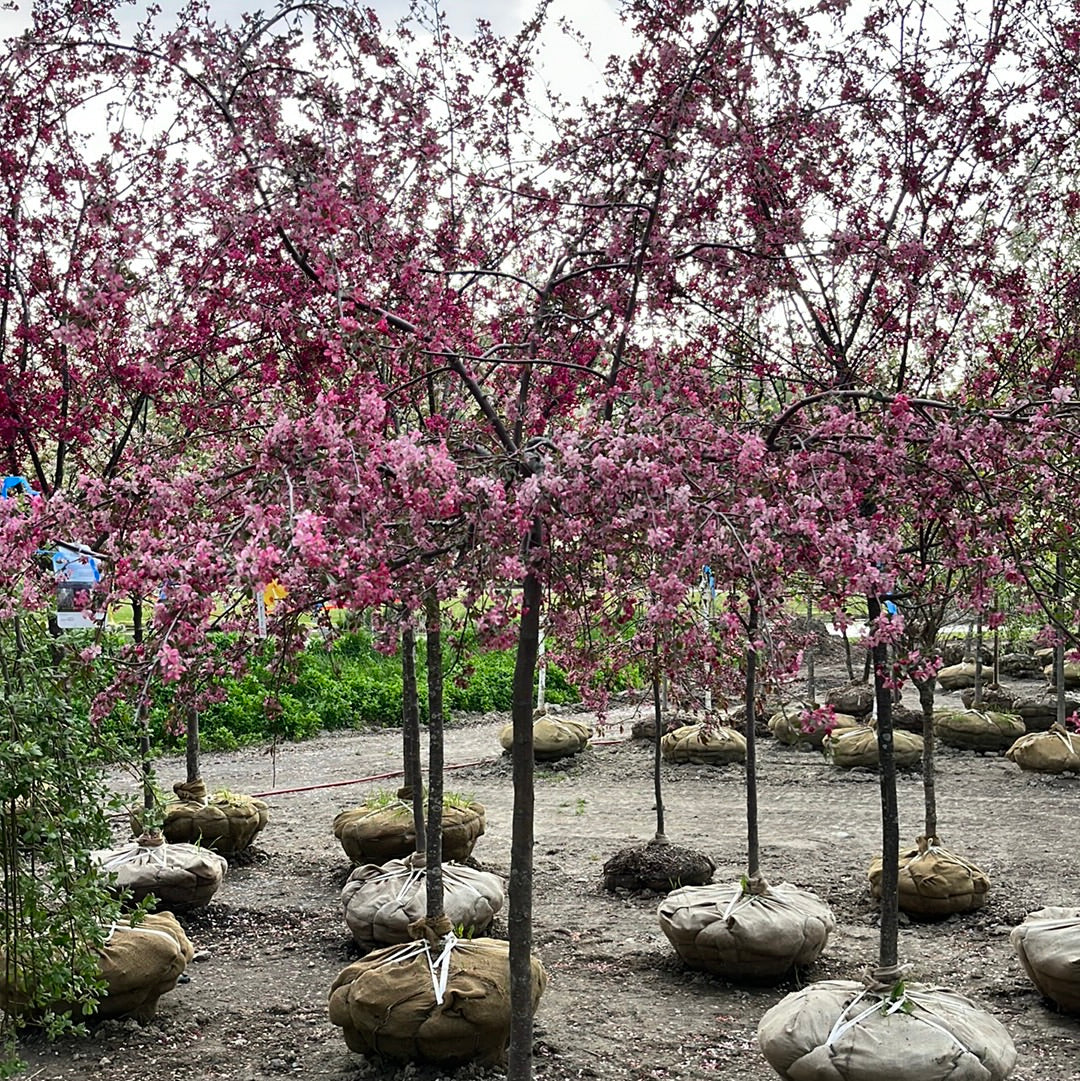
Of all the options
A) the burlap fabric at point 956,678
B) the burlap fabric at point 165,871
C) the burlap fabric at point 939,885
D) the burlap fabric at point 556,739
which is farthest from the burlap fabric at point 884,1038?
the burlap fabric at point 956,678

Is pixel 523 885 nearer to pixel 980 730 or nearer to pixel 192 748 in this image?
pixel 192 748

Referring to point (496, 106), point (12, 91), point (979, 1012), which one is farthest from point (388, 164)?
point (979, 1012)

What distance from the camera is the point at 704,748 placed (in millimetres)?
12148

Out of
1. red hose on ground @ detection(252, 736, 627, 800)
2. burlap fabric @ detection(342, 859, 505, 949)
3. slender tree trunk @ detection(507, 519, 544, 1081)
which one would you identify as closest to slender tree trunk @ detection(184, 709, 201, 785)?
burlap fabric @ detection(342, 859, 505, 949)

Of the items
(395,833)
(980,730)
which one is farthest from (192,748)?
(980,730)

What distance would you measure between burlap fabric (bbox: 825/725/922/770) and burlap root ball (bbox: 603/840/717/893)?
3.97 metres

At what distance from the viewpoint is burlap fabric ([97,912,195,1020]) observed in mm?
5066

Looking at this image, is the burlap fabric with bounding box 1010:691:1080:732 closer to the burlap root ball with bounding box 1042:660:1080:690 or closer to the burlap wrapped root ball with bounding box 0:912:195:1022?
the burlap root ball with bounding box 1042:660:1080:690

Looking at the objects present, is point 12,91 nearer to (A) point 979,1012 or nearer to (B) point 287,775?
(A) point 979,1012

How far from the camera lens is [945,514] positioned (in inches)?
148

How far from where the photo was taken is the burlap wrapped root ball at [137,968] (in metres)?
5.05

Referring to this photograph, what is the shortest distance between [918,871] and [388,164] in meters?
4.88

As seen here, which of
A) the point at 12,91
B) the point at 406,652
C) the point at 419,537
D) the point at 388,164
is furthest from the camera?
the point at 406,652

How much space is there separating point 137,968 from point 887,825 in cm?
316
